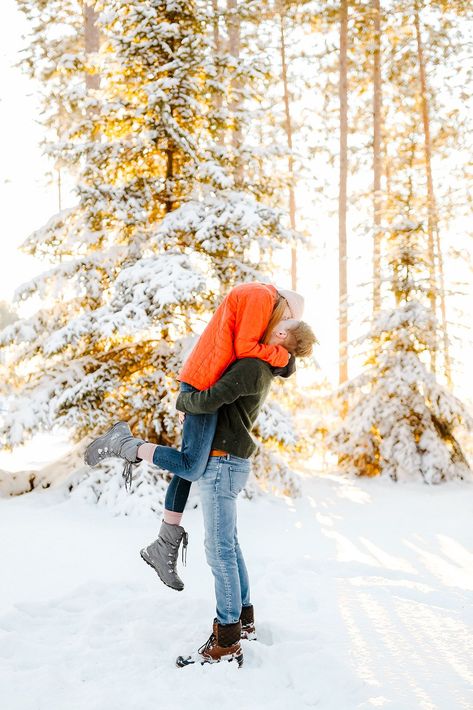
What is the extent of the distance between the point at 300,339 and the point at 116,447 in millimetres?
1261

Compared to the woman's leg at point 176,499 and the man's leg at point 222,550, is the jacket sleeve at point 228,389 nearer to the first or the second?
the man's leg at point 222,550

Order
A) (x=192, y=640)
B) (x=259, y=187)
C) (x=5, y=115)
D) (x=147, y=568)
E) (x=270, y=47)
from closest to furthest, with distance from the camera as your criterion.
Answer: (x=192, y=640), (x=147, y=568), (x=259, y=187), (x=5, y=115), (x=270, y=47)

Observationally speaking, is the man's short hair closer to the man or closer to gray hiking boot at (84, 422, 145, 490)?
the man

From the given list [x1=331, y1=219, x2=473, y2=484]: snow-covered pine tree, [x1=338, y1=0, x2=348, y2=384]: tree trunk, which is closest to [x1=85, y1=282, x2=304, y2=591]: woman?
[x1=331, y1=219, x2=473, y2=484]: snow-covered pine tree

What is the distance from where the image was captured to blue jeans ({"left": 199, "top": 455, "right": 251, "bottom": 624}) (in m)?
3.02

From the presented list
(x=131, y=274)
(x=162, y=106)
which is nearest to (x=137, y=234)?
(x=131, y=274)

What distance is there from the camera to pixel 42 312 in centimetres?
718

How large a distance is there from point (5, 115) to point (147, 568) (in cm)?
1136

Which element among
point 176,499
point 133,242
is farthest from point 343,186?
point 176,499

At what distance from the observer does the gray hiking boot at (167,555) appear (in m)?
3.19

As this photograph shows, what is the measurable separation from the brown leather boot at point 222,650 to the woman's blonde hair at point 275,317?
153 cm

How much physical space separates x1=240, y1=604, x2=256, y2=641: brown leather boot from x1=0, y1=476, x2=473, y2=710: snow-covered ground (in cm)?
9

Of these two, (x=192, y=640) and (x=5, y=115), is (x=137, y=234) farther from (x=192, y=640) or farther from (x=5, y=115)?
(x=5, y=115)

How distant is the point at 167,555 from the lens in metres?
3.21
